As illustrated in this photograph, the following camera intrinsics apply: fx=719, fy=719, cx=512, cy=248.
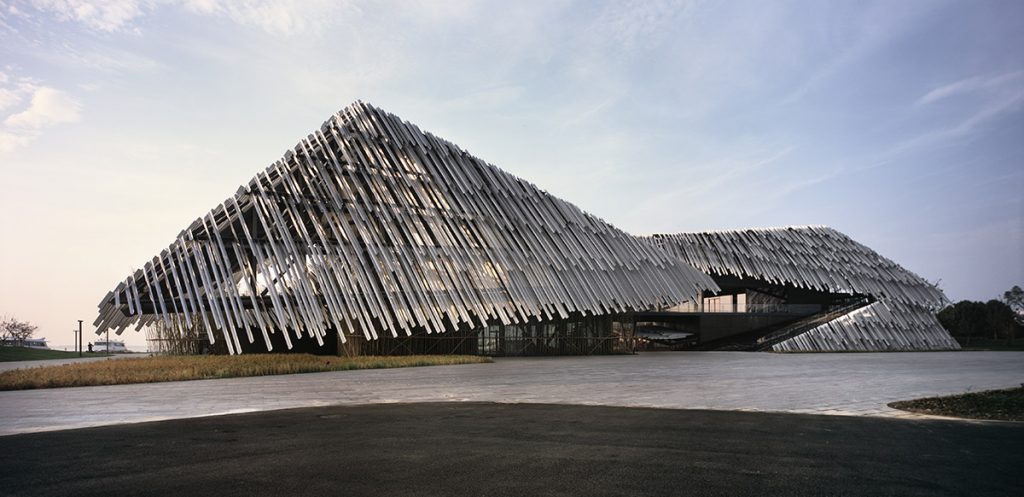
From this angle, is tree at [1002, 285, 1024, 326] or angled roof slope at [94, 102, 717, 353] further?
tree at [1002, 285, 1024, 326]

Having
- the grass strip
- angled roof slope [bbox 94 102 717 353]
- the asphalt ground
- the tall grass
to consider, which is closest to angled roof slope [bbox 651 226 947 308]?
angled roof slope [bbox 94 102 717 353]

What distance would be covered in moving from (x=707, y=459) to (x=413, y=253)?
72.6 ft

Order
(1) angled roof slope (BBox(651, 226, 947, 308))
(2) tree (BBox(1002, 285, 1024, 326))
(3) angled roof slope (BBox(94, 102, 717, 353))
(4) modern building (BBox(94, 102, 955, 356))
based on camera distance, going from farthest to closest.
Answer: (2) tree (BBox(1002, 285, 1024, 326)) → (1) angled roof slope (BBox(651, 226, 947, 308)) → (4) modern building (BBox(94, 102, 955, 356)) → (3) angled roof slope (BBox(94, 102, 717, 353))

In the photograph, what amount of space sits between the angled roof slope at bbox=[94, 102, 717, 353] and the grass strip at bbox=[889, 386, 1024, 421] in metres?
17.3

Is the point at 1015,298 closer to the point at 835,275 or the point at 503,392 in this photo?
the point at 835,275

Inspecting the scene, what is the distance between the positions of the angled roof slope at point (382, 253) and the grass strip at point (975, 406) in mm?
17299

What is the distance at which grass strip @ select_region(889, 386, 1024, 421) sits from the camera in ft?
37.1

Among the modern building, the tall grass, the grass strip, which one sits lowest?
the grass strip

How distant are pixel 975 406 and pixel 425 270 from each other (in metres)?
19.9

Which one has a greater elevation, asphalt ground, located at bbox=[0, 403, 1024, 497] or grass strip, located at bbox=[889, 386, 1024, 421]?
asphalt ground, located at bbox=[0, 403, 1024, 497]

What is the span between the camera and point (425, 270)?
28.5 meters

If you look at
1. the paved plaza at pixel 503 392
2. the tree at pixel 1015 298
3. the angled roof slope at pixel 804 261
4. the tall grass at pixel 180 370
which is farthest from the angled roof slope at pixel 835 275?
the tree at pixel 1015 298

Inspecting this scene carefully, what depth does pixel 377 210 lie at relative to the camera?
29109 millimetres

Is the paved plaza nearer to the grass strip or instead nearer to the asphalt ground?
the grass strip
